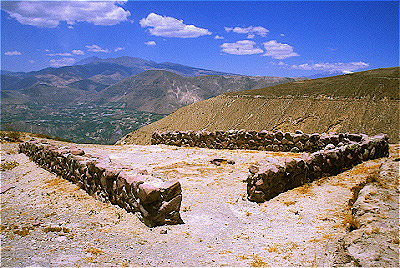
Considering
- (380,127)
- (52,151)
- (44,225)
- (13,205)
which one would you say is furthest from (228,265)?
(380,127)

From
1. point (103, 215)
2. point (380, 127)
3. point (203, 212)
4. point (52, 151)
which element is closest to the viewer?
point (103, 215)

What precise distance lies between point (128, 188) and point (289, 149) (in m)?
11.1

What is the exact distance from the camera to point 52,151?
1202cm

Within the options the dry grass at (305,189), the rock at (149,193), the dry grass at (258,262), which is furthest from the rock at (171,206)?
the dry grass at (305,189)

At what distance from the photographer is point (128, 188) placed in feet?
24.5

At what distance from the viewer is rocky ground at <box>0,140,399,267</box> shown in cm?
513

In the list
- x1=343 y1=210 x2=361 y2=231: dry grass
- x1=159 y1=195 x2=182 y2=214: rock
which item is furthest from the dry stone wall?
x1=159 y1=195 x2=182 y2=214: rock

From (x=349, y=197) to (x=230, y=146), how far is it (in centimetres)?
1009

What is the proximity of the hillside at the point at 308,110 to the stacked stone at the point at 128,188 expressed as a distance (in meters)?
39.1

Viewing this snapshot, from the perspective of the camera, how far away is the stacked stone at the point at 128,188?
687 cm

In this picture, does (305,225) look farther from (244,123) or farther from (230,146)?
(244,123)

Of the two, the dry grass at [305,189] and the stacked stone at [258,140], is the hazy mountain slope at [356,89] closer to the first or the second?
the stacked stone at [258,140]

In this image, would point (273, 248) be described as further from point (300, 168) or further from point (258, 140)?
point (258, 140)

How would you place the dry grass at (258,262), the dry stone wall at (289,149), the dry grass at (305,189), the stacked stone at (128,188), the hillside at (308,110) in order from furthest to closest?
the hillside at (308,110) → the dry grass at (305,189) → the dry stone wall at (289,149) → the stacked stone at (128,188) → the dry grass at (258,262)
